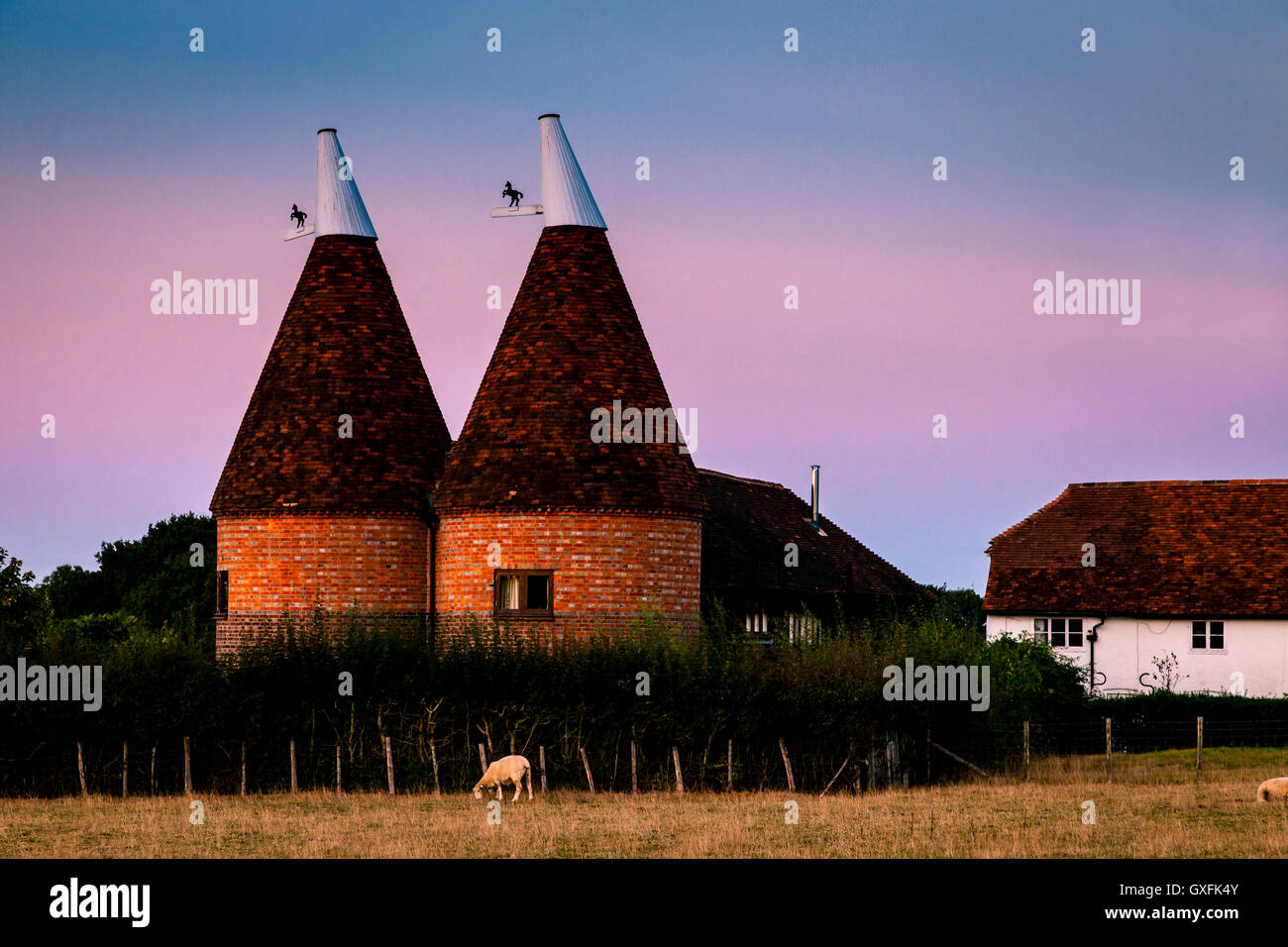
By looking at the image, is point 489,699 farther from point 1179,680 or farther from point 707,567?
point 1179,680

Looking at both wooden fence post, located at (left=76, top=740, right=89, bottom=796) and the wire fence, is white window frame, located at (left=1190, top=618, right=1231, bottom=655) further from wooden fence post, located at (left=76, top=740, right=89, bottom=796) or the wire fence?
wooden fence post, located at (left=76, top=740, right=89, bottom=796)

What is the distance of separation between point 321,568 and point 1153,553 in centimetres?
3147

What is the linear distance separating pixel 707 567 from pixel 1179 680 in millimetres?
20584

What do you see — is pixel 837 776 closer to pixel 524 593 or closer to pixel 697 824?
pixel 697 824

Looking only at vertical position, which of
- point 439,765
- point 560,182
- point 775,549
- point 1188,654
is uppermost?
point 560,182

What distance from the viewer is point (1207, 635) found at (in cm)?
5347

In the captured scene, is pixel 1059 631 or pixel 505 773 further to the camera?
pixel 1059 631

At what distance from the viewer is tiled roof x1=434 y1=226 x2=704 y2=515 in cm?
3388

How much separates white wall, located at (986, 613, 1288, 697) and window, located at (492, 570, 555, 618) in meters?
23.1

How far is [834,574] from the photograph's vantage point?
153 feet

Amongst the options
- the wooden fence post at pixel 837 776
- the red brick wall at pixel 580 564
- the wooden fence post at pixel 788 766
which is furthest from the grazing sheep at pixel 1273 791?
the red brick wall at pixel 580 564

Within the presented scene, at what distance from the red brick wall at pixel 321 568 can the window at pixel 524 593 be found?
94.4 inches

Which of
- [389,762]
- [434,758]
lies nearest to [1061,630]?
[434,758]

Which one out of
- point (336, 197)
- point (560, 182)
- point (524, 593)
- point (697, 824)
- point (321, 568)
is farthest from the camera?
point (336, 197)
